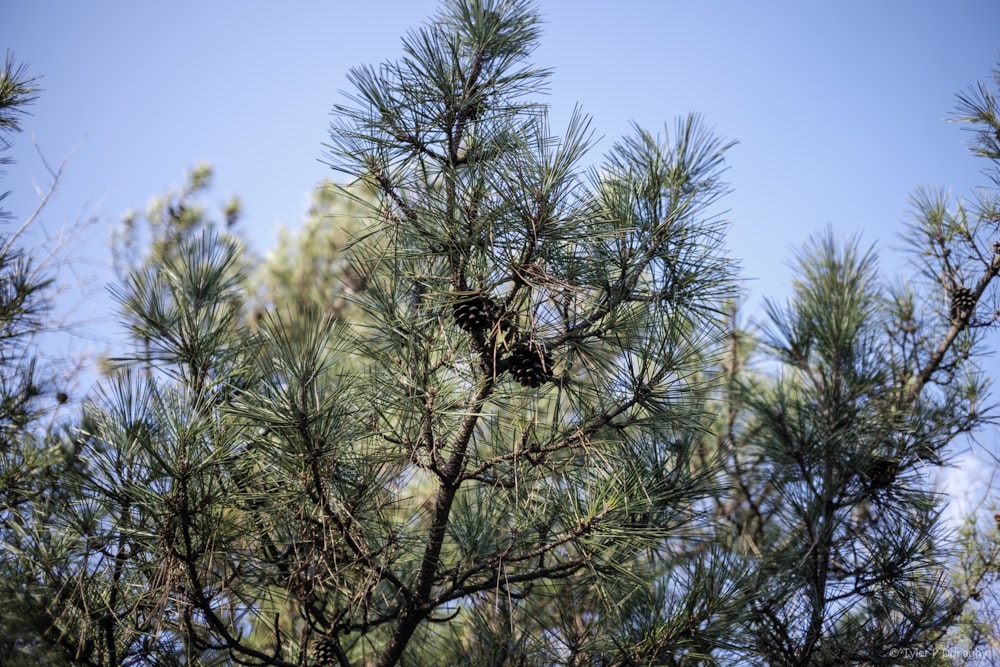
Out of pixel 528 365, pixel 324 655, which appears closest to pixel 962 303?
pixel 528 365

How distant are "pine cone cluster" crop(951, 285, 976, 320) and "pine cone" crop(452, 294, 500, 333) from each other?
151 centimetres

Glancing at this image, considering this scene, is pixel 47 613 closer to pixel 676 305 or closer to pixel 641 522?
pixel 641 522

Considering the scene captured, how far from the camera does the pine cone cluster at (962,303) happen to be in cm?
224

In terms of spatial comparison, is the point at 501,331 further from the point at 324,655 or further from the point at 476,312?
the point at 324,655

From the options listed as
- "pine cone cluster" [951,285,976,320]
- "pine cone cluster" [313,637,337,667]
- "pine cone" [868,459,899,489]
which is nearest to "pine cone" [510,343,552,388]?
"pine cone cluster" [313,637,337,667]

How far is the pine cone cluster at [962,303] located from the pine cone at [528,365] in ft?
4.74

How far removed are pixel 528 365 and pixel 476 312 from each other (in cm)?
13

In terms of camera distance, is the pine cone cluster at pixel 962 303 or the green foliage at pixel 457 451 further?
the pine cone cluster at pixel 962 303

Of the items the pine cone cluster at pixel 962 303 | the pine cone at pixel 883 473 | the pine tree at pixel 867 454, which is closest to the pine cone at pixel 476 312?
the pine tree at pixel 867 454

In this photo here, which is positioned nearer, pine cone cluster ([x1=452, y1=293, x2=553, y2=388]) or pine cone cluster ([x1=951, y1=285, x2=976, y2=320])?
pine cone cluster ([x1=452, y1=293, x2=553, y2=388])

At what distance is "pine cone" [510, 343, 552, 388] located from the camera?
4.65ft

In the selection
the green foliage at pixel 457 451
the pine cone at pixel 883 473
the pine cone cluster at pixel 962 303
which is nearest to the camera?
the green foliage at pixel 457 451

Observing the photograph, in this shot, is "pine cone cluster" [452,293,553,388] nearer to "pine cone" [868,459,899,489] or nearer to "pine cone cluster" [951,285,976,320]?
"pine cone" [868,459,899,489]

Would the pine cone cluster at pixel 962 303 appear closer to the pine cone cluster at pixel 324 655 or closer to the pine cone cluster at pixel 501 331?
the pine cone cluster at pixel 501 331
